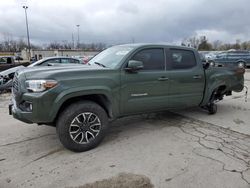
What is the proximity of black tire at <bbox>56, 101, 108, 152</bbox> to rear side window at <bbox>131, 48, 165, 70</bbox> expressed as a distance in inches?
47.8

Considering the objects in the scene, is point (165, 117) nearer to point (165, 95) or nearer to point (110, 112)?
point (165, 95)

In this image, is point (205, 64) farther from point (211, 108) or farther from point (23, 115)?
point (23, 115)

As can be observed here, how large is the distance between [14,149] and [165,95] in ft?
9.42

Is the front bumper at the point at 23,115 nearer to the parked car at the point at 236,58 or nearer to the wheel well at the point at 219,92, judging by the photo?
the wheel well at the point at 219,92

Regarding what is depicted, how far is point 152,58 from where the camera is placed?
4.34m

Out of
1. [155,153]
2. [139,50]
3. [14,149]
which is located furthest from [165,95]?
[14,149]

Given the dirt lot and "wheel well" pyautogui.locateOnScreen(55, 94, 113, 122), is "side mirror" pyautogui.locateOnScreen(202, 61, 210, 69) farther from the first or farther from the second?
"wheel well" pyautogui.locateOnScreen(55, 94, 113, 122)

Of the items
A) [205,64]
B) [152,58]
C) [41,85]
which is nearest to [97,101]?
[41,85]

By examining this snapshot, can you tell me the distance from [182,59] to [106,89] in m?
1.99

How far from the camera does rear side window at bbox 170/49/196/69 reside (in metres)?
4.61

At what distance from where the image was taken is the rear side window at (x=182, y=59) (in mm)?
4605

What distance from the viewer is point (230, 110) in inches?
245

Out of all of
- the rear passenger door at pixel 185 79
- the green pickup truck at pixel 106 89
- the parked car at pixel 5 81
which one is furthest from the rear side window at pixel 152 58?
the parked car at pixel 5 81

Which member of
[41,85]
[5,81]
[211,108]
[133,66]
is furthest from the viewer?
[5,81]
